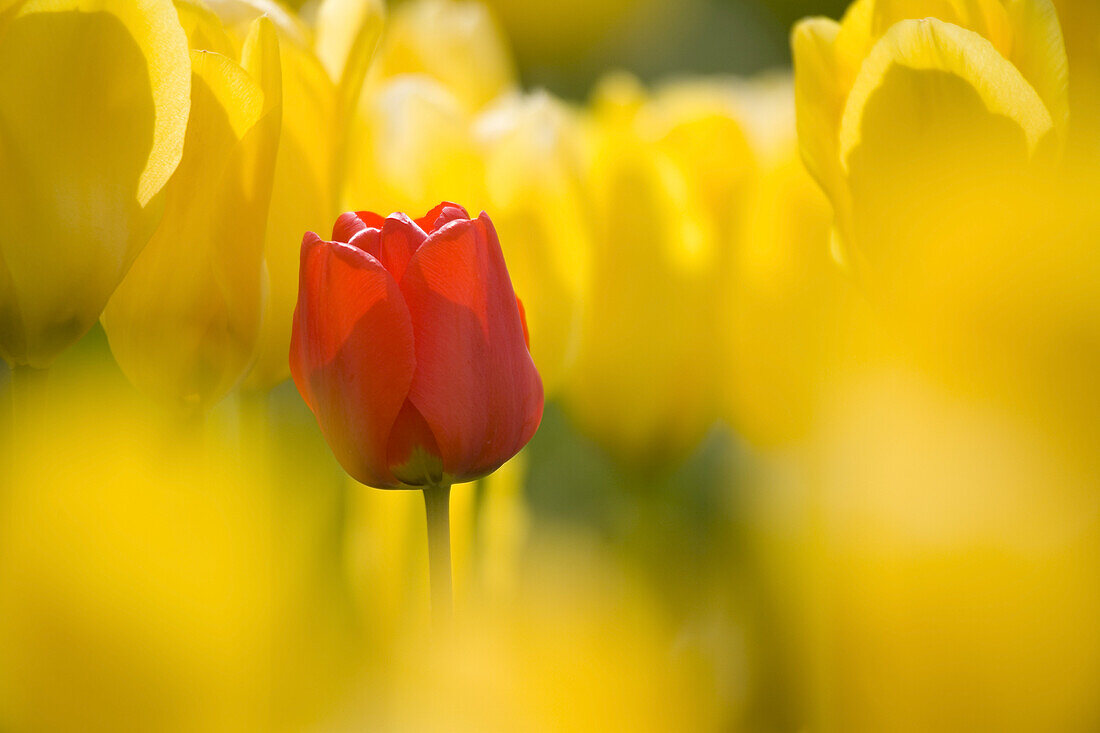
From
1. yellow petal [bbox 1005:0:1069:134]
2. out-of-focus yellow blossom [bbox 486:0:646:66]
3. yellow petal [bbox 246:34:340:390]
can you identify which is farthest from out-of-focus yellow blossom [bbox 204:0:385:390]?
out-of-focus yellow blossom [bbox 486:0:646:66]

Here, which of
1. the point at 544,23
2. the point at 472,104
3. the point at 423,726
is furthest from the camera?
the point at 544,23

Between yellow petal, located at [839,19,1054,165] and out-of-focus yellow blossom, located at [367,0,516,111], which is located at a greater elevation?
out-of-focus yellow blossom, located at [367,0,516,111]

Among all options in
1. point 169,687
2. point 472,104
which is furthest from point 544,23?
point 169,687

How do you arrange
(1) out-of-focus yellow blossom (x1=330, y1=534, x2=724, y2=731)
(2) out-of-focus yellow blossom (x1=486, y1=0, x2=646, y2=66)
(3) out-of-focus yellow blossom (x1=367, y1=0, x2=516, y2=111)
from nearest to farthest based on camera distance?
(1) out-of-focus yellow blossom (x1=330, y1=534, x2=724, y2=731) < (3) out-of-focus yellow blossom (x1=367, y1=0, x2=516, y2=111) < (2) out-of-focus yellow blossom (x1=486, y1=0, x2=646, y2=66)

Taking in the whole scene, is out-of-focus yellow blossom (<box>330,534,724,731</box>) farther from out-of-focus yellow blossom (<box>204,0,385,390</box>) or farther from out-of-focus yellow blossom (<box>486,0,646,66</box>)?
out-of-focus yellow blossom (<box>486,0,646,66</box>)

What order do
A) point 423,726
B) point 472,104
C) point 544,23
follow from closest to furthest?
point 423,726 → point 472,104 → point 544,23

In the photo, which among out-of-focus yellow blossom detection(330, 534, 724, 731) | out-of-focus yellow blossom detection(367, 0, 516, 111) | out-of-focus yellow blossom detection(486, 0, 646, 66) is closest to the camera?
out-of-focus yellow blossom detection(330, 534, 724, 731)

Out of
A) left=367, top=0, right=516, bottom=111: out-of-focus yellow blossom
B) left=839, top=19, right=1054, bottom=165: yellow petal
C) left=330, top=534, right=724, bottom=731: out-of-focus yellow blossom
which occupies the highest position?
left=367, top=0, right=516, bottom=111: out-of-focus yellow blossom

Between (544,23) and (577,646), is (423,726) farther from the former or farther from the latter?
(544,23)
